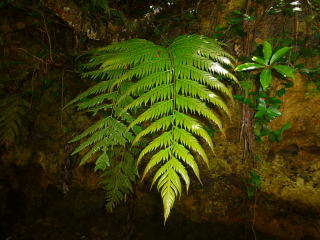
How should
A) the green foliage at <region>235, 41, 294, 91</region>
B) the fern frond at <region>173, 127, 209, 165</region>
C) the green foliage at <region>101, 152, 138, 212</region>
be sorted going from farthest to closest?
the green foliage at <region>101, 152, 138, 212</region> < the green foliage at <region>235, 41, 294, 91</region> < the fern frond at <region>173, 127, 209, 165</region>

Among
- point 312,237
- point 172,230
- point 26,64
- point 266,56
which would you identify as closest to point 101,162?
point 172,230

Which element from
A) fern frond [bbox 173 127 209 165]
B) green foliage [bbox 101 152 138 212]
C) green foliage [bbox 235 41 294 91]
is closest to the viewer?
fern frond [bbox 173 127 209 165]

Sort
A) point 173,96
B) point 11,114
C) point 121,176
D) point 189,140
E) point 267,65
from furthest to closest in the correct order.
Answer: point 11,114 < point 121,176 < point 267,65 < point 173,96 < point 189,140

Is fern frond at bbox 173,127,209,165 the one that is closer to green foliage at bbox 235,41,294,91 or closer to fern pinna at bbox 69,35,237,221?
fern pinna at bbox 69,35,237,221

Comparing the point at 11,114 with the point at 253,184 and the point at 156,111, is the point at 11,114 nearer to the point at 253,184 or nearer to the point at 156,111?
the point at 156,111

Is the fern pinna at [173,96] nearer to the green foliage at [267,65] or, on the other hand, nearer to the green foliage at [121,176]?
the green foliage at [267,65]

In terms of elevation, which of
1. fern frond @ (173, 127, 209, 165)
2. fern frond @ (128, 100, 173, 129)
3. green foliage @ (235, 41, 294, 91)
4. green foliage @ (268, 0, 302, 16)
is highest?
green foliage @ (268, 0, 302, 16)

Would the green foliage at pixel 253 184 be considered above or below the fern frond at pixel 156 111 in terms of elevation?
below

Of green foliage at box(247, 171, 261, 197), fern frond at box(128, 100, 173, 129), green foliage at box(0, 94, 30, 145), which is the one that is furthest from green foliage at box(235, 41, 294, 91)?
green foliage at box(0, 94, 30, 145)

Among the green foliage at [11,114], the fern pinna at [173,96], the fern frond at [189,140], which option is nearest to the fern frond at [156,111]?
the fern pinna at [173,96]

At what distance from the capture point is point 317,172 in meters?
1.92

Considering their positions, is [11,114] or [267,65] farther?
[11,114]

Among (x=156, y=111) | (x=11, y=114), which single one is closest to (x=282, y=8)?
(x=156, y=111)

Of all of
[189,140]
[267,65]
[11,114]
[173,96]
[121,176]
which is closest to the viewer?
[189,140]
